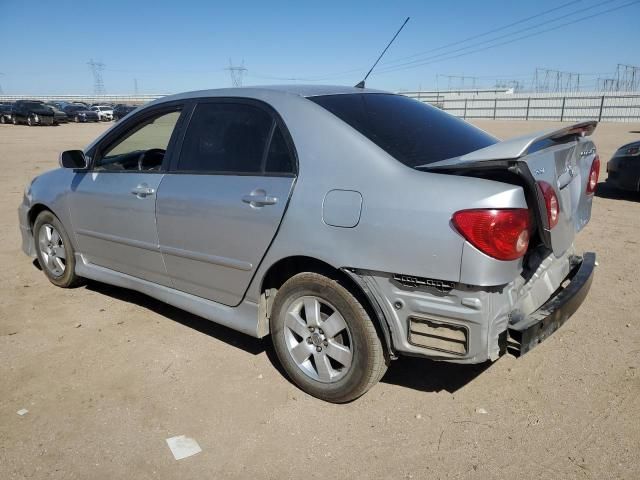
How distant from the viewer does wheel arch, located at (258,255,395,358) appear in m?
2.49

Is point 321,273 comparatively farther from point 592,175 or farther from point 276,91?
point 592,175

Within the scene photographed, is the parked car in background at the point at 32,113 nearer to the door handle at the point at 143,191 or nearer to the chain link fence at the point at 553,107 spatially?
the chain link fence at the point at 553,107

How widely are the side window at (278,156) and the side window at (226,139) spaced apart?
0.19 feet

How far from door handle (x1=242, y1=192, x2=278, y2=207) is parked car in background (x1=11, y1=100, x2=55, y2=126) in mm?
36162

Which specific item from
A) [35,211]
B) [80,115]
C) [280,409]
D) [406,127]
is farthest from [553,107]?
[280,409]

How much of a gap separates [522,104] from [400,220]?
131 ft

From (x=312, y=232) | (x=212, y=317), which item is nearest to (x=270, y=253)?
(x=312, y=232)

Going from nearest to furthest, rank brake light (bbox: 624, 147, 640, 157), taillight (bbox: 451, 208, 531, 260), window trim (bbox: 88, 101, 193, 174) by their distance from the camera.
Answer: taillight (bbox: 451, 208, 531, 260)
window trim (bbox: 88, 101, 193, 174)
brake light (bbox: 624, 147, 640, 157)

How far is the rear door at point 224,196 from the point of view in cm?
283

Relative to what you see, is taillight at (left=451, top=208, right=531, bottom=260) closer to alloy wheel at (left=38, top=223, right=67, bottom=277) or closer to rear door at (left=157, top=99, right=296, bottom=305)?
rear door at (left=157, top=99, right=296, bottom=305)

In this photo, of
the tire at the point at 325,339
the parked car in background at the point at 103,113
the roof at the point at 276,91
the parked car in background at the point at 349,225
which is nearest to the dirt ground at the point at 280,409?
the tire at the point at 325,339

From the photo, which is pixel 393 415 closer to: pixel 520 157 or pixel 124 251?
pixel 520 157

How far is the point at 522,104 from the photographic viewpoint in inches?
1487

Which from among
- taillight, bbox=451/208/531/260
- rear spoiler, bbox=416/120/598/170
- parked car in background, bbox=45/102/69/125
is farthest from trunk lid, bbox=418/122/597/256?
parked car in background, bbox=45/102/69/125
